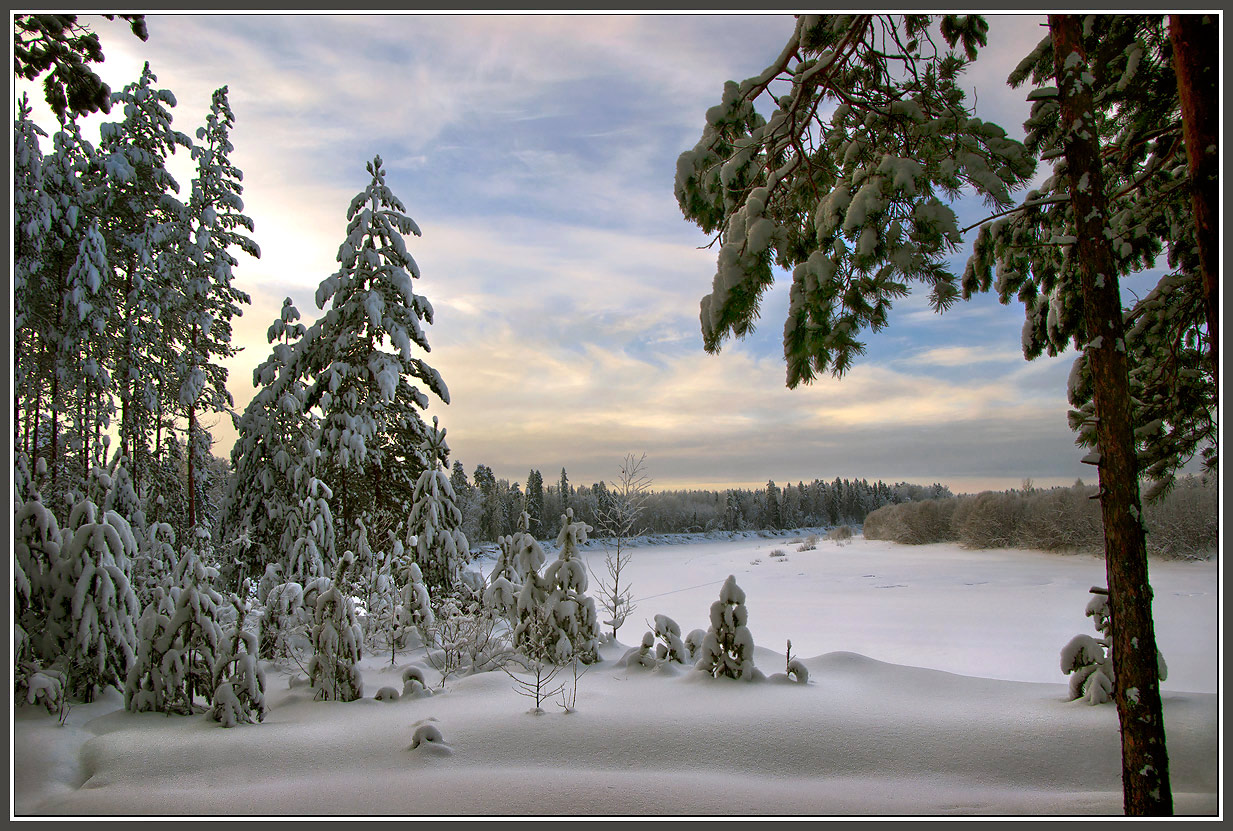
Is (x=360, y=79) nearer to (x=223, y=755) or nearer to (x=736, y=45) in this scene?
(x=736, y=45)

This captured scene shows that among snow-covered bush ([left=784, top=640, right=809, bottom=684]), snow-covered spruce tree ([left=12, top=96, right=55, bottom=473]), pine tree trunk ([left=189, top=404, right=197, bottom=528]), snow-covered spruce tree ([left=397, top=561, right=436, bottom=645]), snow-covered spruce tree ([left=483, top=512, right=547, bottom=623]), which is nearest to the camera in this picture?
snow-covered bush ([left=784, top=640, right=809, bottom=684])

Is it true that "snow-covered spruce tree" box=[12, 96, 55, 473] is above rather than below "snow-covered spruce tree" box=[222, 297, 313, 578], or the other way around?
above

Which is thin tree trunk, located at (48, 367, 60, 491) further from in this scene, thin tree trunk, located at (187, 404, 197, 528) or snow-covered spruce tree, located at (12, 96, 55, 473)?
thin tree trunk, located at (187, 404, 197, 528)

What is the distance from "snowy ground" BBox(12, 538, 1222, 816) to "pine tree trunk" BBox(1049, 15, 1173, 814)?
0.48 meters

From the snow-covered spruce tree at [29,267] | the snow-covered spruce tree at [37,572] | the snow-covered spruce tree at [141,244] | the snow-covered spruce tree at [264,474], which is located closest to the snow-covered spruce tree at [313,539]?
the snow-covered spruce tree at [264,474]

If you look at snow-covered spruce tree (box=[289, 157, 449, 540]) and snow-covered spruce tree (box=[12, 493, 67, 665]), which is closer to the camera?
snow-covered spruce tree (box=[12, 493, 67, 665])

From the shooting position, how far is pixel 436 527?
31.3ft

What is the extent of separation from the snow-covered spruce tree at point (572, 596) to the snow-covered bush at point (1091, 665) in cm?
487

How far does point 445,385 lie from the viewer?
37.1 ft

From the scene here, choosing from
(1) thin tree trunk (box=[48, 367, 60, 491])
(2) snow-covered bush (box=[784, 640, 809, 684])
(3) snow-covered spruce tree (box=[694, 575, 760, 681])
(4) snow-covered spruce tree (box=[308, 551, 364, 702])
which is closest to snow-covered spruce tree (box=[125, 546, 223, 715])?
(4) snow-covered spruce tree (box=[308, 551, 364, 702])

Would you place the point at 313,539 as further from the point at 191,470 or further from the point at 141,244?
the point at 141,244

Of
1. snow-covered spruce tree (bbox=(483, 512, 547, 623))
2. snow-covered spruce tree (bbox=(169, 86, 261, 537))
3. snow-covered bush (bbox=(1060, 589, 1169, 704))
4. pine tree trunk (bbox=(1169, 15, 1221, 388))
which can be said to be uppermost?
snow-covered spruce tree (bbox=(169, 86, 261, 537))

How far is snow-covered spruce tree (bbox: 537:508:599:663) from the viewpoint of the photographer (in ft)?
23.0

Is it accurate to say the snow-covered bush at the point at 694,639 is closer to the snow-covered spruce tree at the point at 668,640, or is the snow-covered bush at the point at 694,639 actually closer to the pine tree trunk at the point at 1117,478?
the snow-covered spruce tree at the point at 668,640
